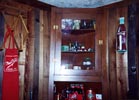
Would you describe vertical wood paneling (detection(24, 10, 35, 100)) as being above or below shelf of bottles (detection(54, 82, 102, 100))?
above

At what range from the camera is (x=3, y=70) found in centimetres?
182

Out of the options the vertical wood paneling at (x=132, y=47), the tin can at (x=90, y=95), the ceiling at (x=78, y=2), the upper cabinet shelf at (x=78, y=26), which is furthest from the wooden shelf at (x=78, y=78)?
the ceiling at (x=78, y=2)

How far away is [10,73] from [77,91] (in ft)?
2.48

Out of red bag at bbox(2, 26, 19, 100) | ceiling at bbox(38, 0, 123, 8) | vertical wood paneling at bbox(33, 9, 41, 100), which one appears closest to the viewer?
red bag at bbox(2, 26, 19, 100)

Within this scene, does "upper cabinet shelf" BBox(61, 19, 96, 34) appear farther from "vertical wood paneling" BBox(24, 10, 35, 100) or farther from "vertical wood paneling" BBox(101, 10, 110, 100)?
"vertical wood paneling" BBox(24, 10, 35, 100)

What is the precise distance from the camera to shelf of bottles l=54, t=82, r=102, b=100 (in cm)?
219

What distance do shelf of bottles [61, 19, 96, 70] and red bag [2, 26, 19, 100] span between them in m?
0.48

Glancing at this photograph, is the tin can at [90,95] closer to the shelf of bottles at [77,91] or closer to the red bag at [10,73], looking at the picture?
the shelf of bottles at [77,91]

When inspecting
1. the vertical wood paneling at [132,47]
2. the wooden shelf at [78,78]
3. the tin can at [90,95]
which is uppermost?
the vertical wood paneling at [132,47]

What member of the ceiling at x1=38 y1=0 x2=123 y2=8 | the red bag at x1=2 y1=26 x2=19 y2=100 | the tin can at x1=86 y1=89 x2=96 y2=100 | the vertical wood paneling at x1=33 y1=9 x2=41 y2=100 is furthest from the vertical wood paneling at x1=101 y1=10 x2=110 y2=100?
the red bag at x1=2 y1=26 x2=19 y2=100

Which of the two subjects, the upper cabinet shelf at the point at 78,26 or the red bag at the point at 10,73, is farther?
the upper cabinet shelf at the point at 78,26

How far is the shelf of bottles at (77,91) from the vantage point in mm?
2186

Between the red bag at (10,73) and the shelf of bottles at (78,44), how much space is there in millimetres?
483

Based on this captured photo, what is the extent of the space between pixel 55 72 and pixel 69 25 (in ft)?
1.70
